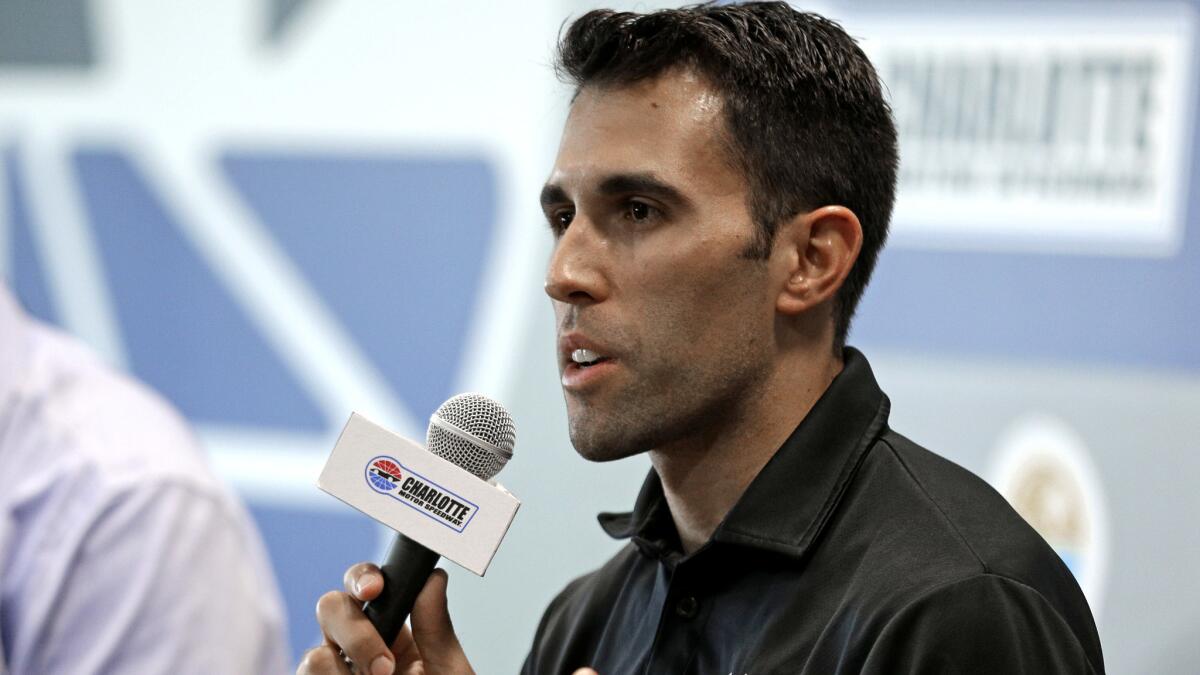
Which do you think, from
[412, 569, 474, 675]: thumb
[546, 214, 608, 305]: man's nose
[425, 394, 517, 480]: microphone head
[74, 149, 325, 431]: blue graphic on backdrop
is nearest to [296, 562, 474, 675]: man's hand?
[412, 569, 474, 675]: thumb

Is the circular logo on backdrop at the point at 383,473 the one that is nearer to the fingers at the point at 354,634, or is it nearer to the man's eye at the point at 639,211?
the fingers at the point at 354,634

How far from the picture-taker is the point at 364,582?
1.60 m

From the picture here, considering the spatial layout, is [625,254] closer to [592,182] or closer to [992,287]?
[592,182]

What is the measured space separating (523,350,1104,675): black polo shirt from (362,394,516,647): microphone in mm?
299

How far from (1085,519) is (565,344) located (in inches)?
70.3

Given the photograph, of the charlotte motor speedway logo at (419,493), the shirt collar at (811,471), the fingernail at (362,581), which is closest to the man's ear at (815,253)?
the shirt collar at (811,471)

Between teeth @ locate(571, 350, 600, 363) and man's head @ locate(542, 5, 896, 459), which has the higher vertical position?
man's head @ locate(542, 5, 896, 459)

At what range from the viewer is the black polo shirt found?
4.89 ft

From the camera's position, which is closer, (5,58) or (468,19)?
(468,19)

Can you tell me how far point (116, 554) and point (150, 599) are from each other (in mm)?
82

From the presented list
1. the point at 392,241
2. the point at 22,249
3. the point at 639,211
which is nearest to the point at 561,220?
the point at 639,211

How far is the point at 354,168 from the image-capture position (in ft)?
13.7

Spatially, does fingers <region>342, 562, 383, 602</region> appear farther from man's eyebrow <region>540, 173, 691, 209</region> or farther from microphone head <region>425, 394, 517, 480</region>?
man's eyebrow <region>540, 173, 691, 209</region>

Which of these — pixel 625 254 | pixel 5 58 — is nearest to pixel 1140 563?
pixel 625 254
